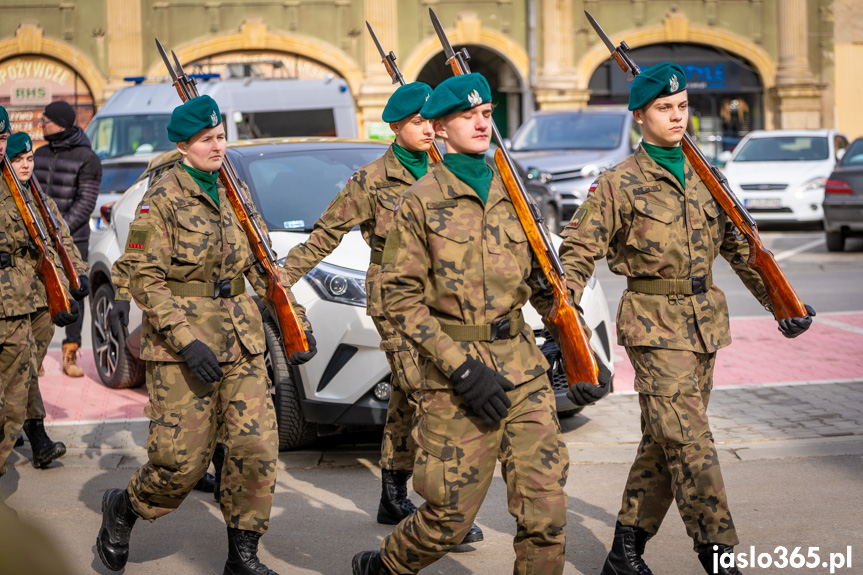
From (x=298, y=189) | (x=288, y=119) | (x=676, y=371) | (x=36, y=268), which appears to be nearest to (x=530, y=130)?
(x=288, y=119)

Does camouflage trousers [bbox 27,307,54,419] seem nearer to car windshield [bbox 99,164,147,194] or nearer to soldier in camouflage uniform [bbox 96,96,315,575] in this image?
soldier in camouflage uniform [bbox 96,96,315,575]

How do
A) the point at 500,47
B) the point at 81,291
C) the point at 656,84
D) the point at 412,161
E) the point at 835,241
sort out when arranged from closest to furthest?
1. the point at 656,84
2. the point at 412,161
3. the point at 81,291
4. the point at 835,241
5. the point at 500,47

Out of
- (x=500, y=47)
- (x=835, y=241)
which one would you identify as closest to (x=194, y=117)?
(x=835, y=241)

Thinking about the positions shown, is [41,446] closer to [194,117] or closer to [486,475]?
[194,117]

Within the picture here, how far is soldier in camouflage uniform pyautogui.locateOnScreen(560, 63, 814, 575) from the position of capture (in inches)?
171

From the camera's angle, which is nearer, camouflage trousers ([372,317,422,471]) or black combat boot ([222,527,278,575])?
black combat boot ([222,527,278,575])

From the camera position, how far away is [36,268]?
6.23 metres

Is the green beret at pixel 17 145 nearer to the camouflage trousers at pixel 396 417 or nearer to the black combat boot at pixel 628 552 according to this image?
the camouflage trousers at pixel 396 417

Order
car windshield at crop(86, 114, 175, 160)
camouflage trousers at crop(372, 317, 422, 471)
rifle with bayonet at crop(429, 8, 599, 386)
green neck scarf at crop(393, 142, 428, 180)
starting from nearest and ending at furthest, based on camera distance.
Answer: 1. rifle with bayonet at crop(429, 8, 599, 386)
2. camouflage trousers at crop(372, 317, 422, 471)
3. green neck scarf at crop(393, 142, 428, 180)
4. car windshield at crop(86, 114, 175, 160)

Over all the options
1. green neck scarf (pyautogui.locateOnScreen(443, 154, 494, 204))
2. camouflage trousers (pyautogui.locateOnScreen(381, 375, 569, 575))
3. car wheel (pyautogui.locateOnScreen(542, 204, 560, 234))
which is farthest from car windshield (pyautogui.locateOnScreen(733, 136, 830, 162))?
camouflage trousers (pyautogui.locateOnScreen(381, 375, 569, 575))

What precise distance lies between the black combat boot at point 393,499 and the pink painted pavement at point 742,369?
2849 millimetres

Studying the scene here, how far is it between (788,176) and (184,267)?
16.1 meters

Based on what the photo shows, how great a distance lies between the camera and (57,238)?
6.48 metres

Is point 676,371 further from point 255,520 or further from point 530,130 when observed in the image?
point 530,130
